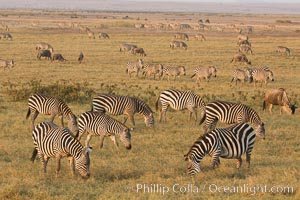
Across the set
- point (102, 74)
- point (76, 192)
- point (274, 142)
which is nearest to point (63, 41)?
point (102, 74)

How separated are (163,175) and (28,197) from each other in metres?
3.06

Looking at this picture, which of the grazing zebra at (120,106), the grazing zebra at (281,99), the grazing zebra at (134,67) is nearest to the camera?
the grazing zebra at (120,106)

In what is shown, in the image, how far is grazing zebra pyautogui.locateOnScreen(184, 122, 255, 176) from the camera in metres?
11.2

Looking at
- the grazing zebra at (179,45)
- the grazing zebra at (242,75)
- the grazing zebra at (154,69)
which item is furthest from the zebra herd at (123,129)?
the grazing zebra at (179,45)

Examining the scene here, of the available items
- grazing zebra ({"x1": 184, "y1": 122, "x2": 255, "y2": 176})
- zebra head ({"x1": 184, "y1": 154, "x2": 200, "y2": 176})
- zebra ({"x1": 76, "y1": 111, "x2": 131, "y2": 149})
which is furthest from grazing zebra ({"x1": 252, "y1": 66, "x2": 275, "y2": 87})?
zebra head ({"x1": 184, "y1": 154, "x2": 200, "y2": 176})

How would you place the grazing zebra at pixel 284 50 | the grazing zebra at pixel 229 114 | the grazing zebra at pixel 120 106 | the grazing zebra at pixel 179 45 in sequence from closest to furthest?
1. the grazing zebra at pixel 229 114
2. the grazing zebra at pixel 120 106
3. the grazing zebra at pixel 284 50
4. the grazing zebra at pixel 179 45

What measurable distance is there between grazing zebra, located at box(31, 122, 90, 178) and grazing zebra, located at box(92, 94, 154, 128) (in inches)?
175

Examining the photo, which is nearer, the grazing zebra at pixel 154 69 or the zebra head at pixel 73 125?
the zebra head at pixel 73 125

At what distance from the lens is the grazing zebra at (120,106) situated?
16.1 m

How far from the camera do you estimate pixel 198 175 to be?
1123 centimetres

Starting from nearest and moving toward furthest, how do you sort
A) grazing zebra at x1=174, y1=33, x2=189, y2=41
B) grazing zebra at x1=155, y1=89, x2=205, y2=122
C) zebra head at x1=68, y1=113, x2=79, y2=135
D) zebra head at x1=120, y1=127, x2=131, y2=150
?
zebra head at x1=120, y1=127, x2=131, y2=150
zebra head at x1=68, y1=113, x2=79, y2=135
grazing zebra at x1=155, y1=89, x2=205, y2=122
grazing zebra at x1=174, y1=33, x2=189, y2=41

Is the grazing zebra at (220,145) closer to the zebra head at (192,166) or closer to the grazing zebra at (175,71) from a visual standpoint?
the zebra head at (192,166)

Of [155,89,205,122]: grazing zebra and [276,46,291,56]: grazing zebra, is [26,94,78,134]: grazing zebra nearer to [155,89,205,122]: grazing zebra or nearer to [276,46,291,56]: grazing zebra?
[155,89,205,122]: grazing zebra

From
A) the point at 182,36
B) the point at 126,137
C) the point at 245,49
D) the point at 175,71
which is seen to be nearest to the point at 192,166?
the point at 126,137
